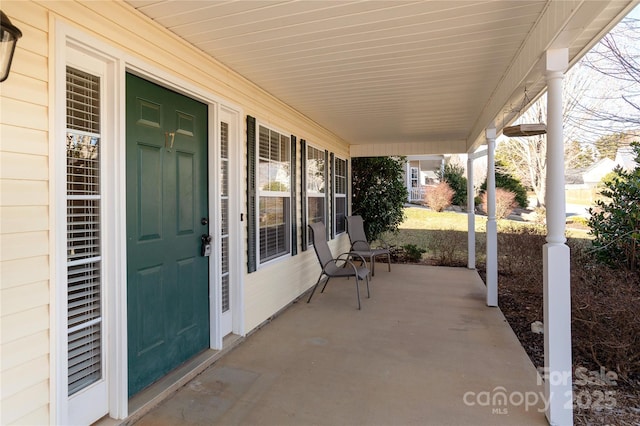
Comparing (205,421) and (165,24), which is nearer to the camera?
(205,421)

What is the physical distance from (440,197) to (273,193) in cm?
1220

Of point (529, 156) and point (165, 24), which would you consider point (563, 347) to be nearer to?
point (165, 24)

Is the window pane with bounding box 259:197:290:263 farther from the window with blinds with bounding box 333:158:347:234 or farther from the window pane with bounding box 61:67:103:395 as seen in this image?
the window with blinds with bounding box 333:158:347:234

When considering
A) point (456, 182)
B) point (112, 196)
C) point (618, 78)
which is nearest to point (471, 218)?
point (618, 78)

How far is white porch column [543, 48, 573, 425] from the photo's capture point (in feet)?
6.57

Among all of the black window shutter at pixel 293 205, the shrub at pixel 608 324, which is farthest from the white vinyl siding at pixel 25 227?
the shrub at pixel 608 324

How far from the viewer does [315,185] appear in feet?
17.5

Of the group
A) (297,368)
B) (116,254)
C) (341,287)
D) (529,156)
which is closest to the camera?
(116,254)

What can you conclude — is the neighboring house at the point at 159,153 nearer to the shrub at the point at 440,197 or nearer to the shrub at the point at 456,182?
the shrub at the point at 440,197

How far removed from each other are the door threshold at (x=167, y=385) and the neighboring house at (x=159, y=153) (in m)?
0.04

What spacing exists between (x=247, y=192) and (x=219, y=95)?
0.90 metres

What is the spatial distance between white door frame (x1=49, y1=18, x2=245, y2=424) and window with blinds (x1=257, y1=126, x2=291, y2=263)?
2.82 ft

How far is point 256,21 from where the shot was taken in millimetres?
2135

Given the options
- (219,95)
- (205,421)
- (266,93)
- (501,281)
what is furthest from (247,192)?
(501,281)
